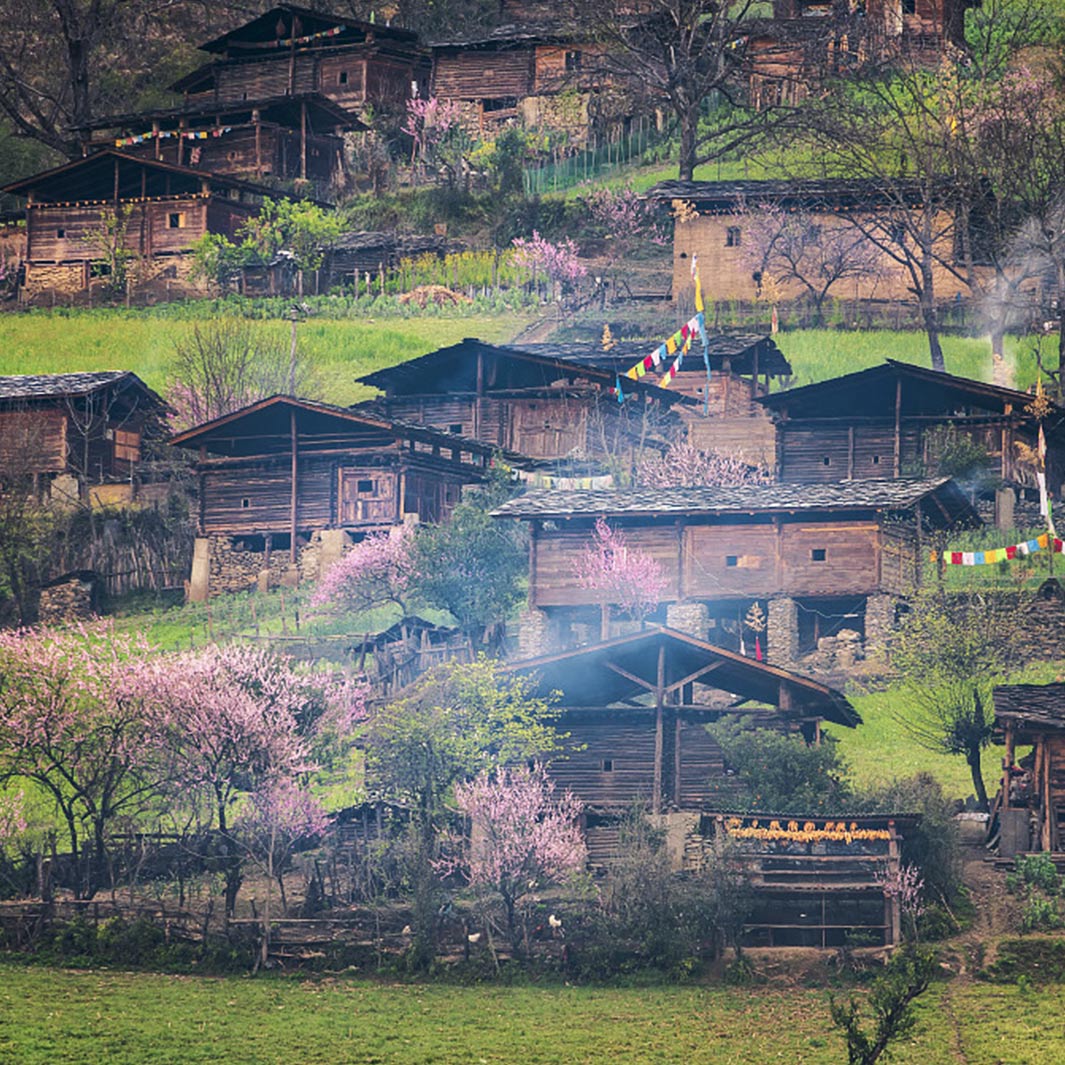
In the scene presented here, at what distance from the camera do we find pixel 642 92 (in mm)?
92688

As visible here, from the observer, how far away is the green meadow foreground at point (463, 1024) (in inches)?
1400

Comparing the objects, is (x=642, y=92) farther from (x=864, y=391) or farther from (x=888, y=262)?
(x=864, y=391)

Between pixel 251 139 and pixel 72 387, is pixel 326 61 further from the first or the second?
pixel 72 387

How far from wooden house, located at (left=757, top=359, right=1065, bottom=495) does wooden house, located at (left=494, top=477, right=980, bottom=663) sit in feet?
21.9

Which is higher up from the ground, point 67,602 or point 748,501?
point 748,501

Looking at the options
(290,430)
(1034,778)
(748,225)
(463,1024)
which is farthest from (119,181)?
(463,1024)

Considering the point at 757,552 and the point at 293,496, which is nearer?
the point at 757,552

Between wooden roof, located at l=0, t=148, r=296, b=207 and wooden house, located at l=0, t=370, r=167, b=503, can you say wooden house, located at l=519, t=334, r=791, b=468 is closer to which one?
wooden house, located at l=0, t=370, r=167, b=503

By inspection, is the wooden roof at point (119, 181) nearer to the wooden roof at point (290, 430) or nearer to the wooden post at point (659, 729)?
the wooden roof at point (290, 430)

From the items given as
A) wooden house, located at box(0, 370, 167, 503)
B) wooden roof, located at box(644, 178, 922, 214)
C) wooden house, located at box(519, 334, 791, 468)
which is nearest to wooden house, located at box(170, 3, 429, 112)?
wooden roof, located at box(644, 178, 922, 214)

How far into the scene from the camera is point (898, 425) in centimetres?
6231

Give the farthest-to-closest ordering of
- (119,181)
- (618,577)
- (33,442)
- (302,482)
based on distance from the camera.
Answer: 1. (119,181)
2. (33,442)
3. (302,482)
4. (618,577)

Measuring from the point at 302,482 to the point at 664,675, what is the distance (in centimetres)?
2129

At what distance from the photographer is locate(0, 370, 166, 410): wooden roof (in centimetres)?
6781
